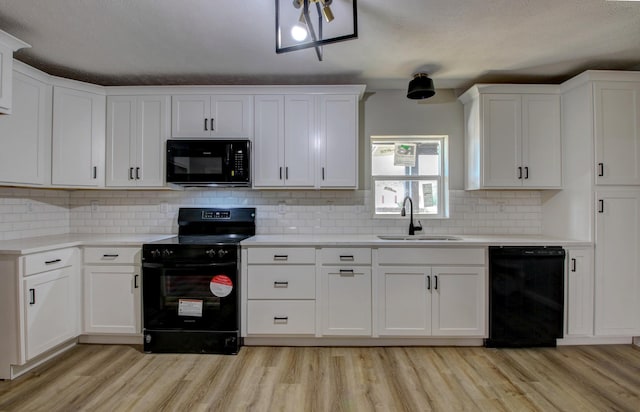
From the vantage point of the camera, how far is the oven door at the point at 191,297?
8.48ft

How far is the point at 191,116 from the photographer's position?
2.97m

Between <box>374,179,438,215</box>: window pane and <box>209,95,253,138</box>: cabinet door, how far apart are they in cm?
145

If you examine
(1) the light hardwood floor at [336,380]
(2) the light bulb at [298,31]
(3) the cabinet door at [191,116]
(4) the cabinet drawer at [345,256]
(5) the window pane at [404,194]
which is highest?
(2) the light bulb at [298,31]

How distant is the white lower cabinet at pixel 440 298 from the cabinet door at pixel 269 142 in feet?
4.73

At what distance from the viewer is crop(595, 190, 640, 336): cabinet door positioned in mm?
2641

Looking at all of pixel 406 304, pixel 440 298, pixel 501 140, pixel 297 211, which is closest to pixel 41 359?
pixel 297 211

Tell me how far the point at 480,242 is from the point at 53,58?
12.5 feet

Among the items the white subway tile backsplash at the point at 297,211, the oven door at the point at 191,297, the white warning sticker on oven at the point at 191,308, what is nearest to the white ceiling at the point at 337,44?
the white subway tile backsplash at the point at 297,211

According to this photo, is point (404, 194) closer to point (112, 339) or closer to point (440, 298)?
point (440, 298)

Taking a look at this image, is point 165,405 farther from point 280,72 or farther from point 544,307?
point 544,307

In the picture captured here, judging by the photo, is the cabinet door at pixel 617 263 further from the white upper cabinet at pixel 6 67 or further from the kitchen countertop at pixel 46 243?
the white upper cabinet at pixel 6 67

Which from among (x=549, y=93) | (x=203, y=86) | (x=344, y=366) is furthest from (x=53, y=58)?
(x=549, y=93)

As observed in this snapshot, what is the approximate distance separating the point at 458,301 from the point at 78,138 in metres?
3.61

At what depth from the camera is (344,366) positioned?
94.3 inches
